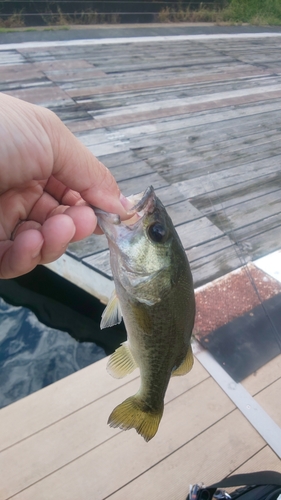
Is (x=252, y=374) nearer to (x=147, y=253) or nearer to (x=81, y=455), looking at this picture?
(x=81, y=455)

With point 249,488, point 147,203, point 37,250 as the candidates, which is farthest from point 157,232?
point 249,488

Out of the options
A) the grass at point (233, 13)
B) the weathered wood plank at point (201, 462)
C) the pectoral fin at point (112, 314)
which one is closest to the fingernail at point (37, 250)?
the pectoral fin at point (112, 314)

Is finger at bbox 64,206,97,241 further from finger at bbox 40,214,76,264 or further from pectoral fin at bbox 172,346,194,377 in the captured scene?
pectoral fin at bbox 172,346,194,377

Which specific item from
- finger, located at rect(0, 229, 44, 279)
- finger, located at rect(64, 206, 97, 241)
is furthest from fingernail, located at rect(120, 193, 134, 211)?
finger, located at rect(0, 229, 44, 279)

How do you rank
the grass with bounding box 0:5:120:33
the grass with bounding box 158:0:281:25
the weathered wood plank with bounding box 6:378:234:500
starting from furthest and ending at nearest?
the grass with bounding box 158:0:281:25
the grass with bounding box 0:5:120:33
the weathered wood plank with bounding box 6:378:234:500

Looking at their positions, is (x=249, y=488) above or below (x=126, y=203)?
below

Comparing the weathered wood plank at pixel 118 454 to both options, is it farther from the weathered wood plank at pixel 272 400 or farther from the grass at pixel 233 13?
the grass at pixel 233 13

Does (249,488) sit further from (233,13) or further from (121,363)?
(233,13)
